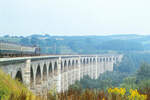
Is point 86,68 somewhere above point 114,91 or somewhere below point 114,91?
below

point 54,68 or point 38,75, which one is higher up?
point 38,75

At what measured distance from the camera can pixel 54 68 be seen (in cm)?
5150

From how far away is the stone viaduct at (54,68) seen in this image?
80.8 feet

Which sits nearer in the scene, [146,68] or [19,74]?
[19,74]

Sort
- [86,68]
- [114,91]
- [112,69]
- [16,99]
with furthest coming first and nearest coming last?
[112,69] → [86,68] → [114,91] → [16,99]

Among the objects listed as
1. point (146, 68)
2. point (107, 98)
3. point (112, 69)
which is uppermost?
point (107, 98)

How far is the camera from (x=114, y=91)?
43.1 feet

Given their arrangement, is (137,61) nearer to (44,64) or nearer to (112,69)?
(112,69)

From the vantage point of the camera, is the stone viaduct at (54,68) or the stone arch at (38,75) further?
the stone arch at (38,75)

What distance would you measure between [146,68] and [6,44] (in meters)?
49.2

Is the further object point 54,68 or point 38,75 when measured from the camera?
point 54,68

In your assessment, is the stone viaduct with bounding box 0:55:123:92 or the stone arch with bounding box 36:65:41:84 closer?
the stone viaduct with bounding box 0:55:123:92

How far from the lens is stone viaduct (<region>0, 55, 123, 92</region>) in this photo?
24.6m

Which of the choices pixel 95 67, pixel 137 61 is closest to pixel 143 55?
pixel 137 61
